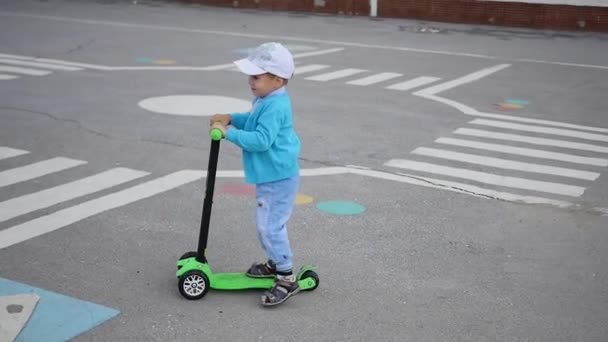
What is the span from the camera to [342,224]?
22.4 feet

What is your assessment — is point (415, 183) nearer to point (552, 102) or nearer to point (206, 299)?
point (206, 299)

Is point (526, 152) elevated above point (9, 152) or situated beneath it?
situated beneath

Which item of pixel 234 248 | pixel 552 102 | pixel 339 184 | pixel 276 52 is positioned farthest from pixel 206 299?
pixel 552 102

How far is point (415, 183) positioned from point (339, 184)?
28.5 inches

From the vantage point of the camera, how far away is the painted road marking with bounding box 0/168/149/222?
695cm

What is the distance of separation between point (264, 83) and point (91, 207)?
8.56 ft

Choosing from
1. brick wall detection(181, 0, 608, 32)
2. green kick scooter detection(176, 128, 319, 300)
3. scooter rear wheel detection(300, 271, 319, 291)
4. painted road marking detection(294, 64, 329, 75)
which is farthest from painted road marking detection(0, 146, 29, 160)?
brick wall detection(181, 0, 608, 32)

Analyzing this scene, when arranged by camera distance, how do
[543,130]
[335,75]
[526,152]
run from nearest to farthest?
[526,152], [543,130], [335,75]

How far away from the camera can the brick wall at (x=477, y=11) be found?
74.0 feet

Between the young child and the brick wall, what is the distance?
19053 mm

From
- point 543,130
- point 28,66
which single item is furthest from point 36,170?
point 28,66

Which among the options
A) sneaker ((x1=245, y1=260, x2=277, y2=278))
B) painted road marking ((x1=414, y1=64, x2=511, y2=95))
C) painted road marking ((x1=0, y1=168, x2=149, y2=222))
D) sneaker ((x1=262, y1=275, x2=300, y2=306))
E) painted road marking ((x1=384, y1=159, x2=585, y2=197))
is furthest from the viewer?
painted road marking ((x1=414, y1=64, x2=511, y2=95))

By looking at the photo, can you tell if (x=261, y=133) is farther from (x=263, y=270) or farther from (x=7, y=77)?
(x=7, y=77)

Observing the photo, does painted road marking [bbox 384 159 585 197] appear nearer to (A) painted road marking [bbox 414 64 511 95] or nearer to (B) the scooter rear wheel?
(B) the scooter rear wheel
